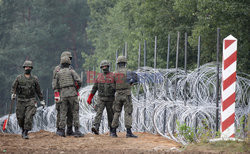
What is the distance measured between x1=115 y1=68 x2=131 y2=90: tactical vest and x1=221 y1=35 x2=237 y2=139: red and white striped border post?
353 centimetres

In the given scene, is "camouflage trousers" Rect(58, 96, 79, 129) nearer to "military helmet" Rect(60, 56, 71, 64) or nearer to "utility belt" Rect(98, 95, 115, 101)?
"utility belt" Rect(98, 95, 115, 101)

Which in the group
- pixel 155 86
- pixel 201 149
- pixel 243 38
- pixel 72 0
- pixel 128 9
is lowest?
pixel 201 149

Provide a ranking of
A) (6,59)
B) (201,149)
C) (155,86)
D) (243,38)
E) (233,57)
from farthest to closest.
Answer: (6,59) < (243,38) < (155,86) < (233,57) < (201,149)

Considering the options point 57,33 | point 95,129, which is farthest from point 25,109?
point 57,33

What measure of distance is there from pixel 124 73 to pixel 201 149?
422cm

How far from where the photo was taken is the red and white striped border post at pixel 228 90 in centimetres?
879

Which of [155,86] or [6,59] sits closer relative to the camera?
[155,86]

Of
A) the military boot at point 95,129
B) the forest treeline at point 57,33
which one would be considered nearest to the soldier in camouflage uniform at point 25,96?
the military boot at point 95,129

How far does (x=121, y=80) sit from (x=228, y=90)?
369cm

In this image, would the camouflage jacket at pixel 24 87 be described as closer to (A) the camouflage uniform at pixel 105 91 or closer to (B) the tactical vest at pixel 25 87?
(B) the tactical vest at pixel 25 87

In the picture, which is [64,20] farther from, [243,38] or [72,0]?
[243,38]

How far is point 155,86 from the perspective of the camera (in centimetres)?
1302

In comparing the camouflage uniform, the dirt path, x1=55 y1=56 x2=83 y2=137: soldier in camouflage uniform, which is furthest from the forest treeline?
the dirt path

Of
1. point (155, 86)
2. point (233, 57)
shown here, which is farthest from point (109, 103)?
point (233, 57)
